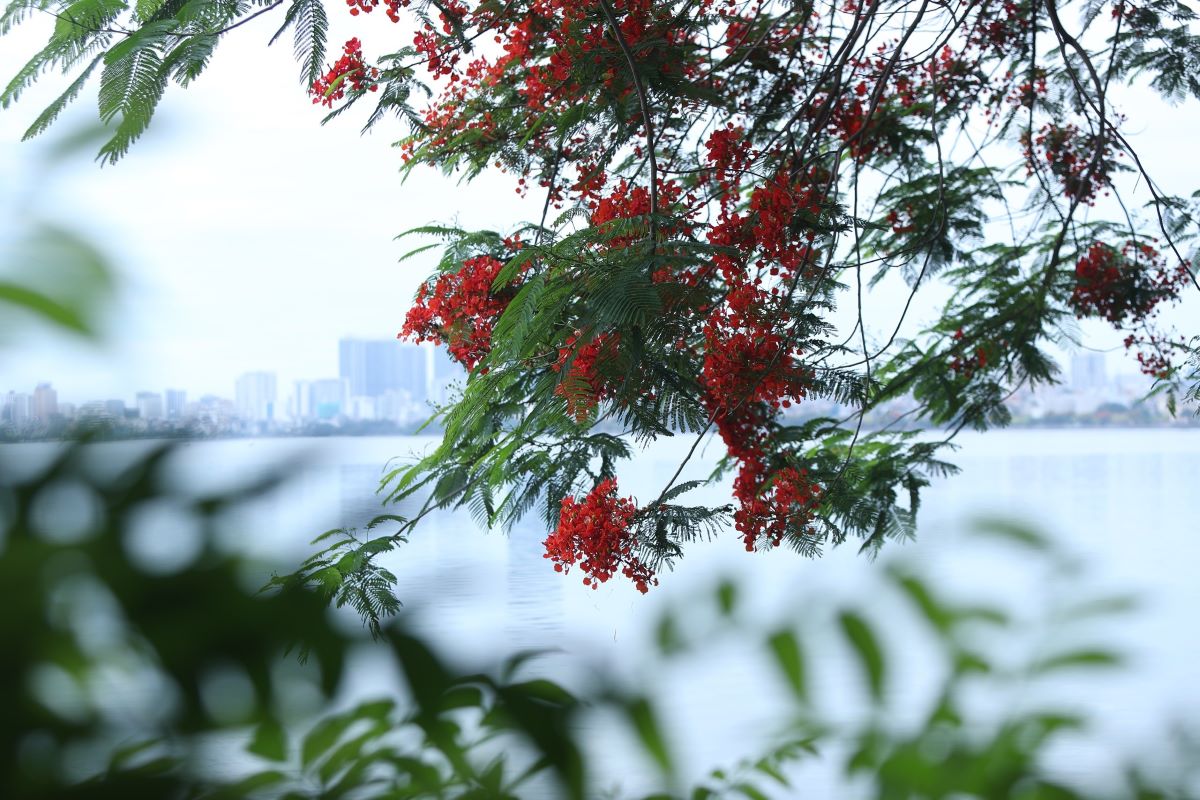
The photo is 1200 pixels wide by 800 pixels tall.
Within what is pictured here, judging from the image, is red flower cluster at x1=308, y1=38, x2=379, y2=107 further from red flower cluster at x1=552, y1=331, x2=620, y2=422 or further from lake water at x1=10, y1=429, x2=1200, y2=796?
lake water at x1=10, y1=429, x2=1200, y2=796

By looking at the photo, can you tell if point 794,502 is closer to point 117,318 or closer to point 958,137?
point 958,137

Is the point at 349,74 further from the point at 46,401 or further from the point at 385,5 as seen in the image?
the point at 46,401

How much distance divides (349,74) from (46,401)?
3.37 metres

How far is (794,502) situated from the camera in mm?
3336

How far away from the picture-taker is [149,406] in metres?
0.38

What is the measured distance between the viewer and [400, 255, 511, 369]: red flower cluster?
331 centimetres

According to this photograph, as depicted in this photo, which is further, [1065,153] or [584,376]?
[1065,153]

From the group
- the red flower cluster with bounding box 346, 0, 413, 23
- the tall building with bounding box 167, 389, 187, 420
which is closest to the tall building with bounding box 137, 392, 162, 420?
the tall building with bounding box 167, 389, 187, 420

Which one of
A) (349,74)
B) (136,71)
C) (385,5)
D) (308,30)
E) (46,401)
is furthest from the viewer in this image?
(349,74)

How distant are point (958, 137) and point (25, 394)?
4.59m

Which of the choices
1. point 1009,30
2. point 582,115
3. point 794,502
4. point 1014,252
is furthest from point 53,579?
point 1014,252

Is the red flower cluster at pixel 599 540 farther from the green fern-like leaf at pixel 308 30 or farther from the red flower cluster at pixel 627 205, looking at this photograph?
the green fern-like leaf at pixel 308 30

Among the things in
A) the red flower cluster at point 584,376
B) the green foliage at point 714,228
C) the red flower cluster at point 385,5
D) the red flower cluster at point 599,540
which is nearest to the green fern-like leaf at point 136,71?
the green foliage at point 714,228

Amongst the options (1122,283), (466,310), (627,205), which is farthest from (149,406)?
(1122,283)
